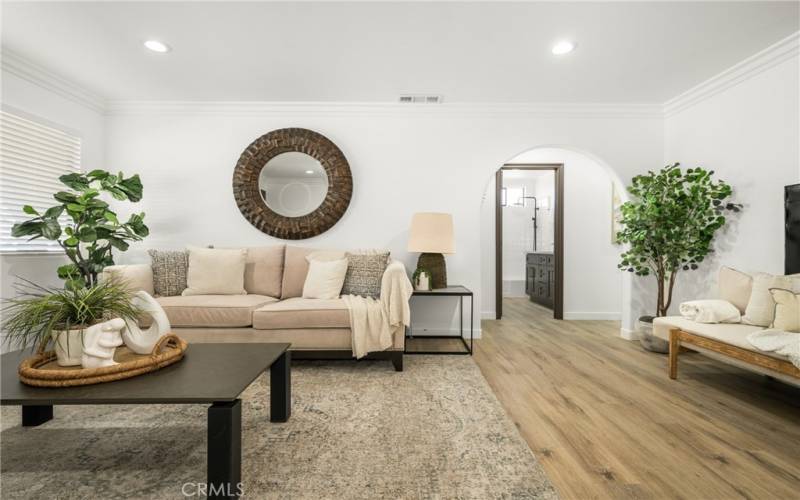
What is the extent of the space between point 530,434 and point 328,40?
2.85 metres

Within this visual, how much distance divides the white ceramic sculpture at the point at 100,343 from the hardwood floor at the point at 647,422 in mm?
1850

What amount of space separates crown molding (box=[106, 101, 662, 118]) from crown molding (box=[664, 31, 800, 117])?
245mm

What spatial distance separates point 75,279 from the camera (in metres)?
2.89

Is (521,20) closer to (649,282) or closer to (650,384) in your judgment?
(650,384)

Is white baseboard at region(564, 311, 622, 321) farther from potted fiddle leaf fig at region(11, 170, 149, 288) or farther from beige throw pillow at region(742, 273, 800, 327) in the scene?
potted fiddle leaf fig at region(11, 170, 149, 288)

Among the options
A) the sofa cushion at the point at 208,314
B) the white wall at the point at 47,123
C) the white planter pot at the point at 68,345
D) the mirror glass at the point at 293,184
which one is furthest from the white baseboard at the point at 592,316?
the white wall at the point at 47,123

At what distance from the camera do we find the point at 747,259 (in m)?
2.85

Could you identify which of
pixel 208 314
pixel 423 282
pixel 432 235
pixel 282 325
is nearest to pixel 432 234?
pixel 432 235

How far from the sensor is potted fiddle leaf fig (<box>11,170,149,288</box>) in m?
2.77

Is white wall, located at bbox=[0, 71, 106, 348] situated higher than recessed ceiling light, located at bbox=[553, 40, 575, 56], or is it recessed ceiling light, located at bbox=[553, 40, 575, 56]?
recessed ceiling light, located at bbox=[553, 40, 575, 56]

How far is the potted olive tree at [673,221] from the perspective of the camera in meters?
2.97

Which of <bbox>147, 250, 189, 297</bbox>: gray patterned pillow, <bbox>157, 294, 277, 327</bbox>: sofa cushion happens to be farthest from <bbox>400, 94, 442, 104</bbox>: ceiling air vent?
<bbox>147, 250, 189, 297</bbox>: gray patterned pillow

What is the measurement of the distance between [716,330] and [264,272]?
11.6ft

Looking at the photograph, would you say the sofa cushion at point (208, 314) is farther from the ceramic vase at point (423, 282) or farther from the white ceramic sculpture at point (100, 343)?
the ceramic vase at point (423, 282)
